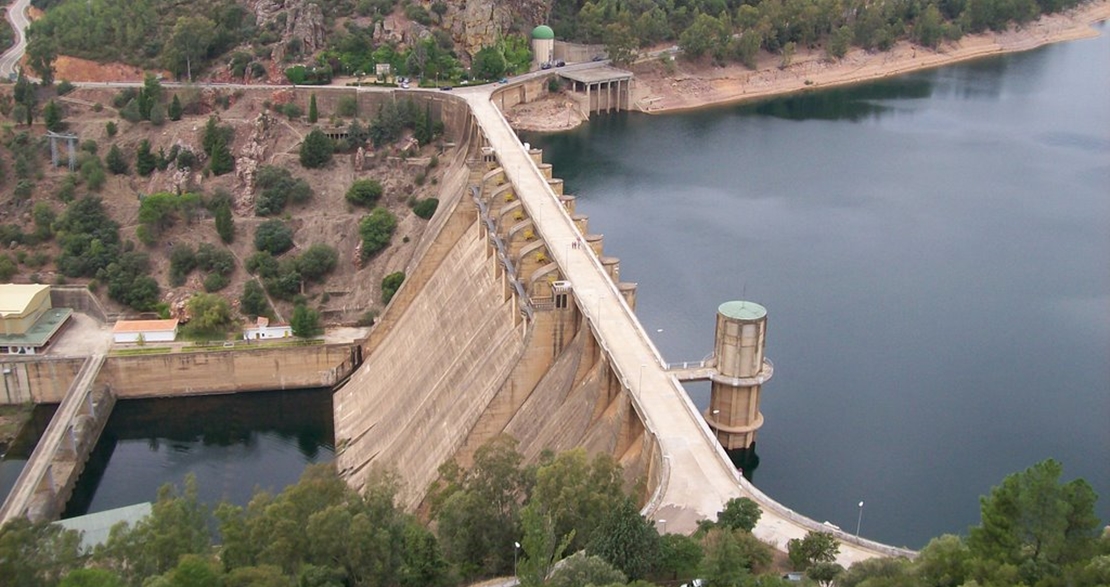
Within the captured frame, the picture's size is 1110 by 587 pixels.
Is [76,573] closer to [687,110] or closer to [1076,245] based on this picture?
[1076,245]

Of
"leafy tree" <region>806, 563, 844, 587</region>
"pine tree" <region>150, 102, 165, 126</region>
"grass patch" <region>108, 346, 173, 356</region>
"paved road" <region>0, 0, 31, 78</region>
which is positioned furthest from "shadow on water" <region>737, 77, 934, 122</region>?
"leafy tree" <region>806, 563, 844, 587</region>

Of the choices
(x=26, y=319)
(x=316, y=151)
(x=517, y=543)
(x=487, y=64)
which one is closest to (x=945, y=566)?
(x=517, y=543)

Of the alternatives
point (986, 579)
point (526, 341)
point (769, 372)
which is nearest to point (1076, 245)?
point (769, 372)

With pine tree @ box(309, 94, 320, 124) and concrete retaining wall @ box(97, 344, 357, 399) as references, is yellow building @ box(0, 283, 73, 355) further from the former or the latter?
pine tree @ box(309, 94, 320, 124)

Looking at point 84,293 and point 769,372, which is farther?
point 84,293

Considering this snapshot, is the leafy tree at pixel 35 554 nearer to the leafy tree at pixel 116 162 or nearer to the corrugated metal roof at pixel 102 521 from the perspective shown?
the corrugated metal roof at pixel 102 521

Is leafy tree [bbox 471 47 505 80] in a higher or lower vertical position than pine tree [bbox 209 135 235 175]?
higher
